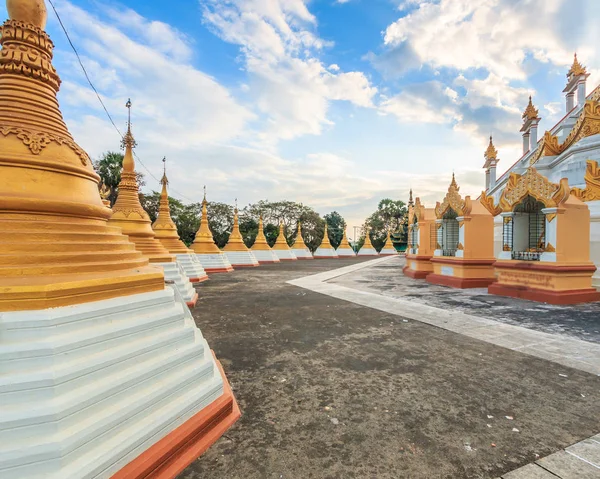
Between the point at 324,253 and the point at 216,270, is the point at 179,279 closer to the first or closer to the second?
the point at 216,270

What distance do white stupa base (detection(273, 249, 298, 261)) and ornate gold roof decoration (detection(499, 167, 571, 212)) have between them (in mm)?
20067

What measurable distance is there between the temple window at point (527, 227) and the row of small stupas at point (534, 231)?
0.03 meters

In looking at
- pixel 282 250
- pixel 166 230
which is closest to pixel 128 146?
pixel 166 230

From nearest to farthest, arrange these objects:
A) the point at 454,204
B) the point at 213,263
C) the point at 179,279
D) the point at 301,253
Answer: the point at 179,279 < the point at 454,204 < the point at 213,263 < the point at 301,253

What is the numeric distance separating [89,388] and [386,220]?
2019 inches

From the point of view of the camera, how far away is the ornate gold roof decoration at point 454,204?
1205cm

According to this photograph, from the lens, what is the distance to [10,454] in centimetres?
175

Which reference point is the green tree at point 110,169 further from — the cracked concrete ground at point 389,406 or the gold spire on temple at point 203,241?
the cracked concrete ground at point 389,406

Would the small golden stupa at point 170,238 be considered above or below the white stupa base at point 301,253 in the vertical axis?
above

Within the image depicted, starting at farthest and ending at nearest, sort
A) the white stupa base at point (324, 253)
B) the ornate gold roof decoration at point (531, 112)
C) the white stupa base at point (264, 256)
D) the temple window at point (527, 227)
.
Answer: the white stupa base at point (324, 253), the white stupa base at point (264, 256), the ornate gold roof decoration at point (531, 112), the temple window at point (527, 227)

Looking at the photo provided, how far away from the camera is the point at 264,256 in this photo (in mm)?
26156

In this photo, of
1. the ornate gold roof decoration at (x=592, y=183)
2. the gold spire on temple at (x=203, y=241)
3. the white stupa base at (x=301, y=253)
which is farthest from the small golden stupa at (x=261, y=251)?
the ornate gold roof decoration at (x=592, y=183)

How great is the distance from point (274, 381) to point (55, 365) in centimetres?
243

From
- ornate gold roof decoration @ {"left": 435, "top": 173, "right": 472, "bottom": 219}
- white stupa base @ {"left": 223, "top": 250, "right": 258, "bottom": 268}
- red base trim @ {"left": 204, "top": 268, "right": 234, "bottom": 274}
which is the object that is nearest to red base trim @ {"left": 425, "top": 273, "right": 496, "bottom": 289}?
ornate gold roof decoration @ {"left": 435, "top": 173, "right": 472, "bottom": 219}
